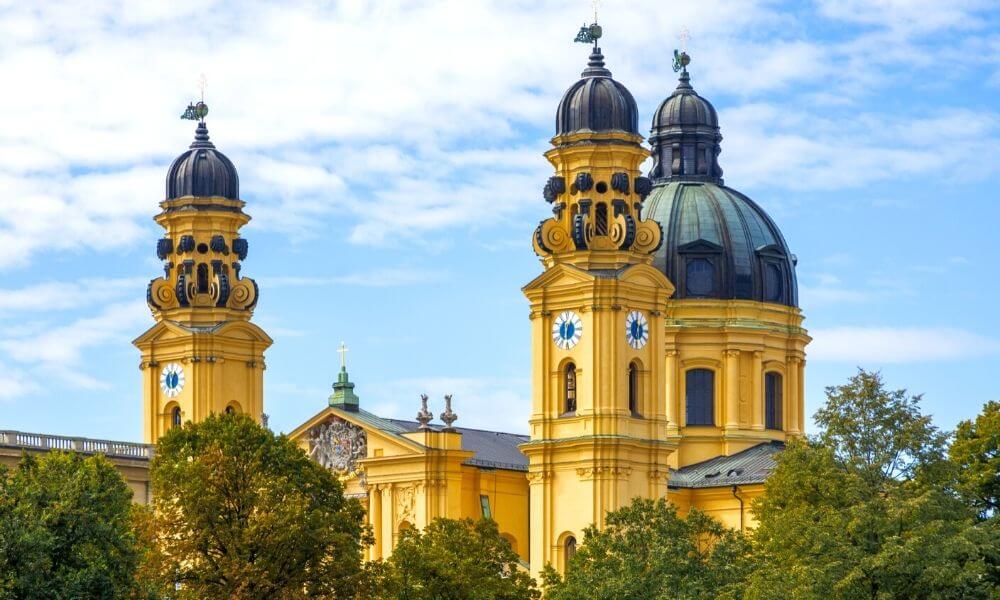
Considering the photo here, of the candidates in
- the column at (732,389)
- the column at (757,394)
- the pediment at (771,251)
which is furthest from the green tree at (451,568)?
the pediment at (771,251)

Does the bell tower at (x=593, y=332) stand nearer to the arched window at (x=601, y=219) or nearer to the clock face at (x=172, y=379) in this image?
the arched window at (x=601, y=219)

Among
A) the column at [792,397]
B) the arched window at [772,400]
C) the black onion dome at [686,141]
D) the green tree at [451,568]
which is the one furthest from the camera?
the black onion dome at [686,141]

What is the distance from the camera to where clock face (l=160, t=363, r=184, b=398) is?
120 m

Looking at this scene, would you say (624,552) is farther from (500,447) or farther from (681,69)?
(681,69)

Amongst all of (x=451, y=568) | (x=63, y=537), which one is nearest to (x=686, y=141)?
(x=451, y=568)

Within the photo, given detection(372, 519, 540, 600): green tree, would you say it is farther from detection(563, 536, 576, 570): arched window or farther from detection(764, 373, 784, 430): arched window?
detection(764, 373, 784, 430): arched window

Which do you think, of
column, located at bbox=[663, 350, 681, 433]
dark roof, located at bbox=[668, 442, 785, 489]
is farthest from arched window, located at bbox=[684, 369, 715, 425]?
dark roof, located at bbox=[668, 442, 785, 489]

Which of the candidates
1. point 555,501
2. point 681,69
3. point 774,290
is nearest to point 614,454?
point 555,501

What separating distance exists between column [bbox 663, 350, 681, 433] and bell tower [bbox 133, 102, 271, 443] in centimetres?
1869

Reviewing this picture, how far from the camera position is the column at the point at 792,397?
12444 cm

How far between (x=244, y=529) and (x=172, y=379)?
39296 millimetres

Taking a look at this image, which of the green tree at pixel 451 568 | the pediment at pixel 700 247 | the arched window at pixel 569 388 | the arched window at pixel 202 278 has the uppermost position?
the pediment at pixel 700 247

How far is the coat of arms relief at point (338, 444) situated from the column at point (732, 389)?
56.5 feet

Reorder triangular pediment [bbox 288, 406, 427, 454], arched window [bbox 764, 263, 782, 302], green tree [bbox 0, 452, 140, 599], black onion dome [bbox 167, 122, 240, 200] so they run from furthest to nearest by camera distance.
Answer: arched window [bbox 764, 263, 782, 302]
black onion dome [bbox 167, 122, 240, 200]
triangular pediment [bbox 288, 406, 427, 454]
green tree [bbox 0, 452, 140, 599]
